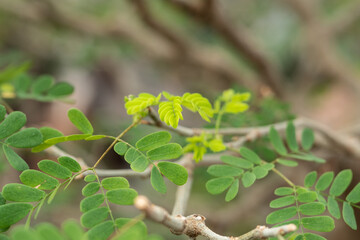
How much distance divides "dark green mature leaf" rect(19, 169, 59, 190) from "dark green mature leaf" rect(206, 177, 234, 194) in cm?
28

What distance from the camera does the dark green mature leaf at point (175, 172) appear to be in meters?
0.60

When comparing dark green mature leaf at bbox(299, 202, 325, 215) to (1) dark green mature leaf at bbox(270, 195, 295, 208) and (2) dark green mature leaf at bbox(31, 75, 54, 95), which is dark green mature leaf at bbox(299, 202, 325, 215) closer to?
(1) dark green mature leaf at bbox(270, 195, 295, 208)

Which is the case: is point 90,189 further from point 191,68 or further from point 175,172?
point 191,68

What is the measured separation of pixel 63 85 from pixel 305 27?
1788 mm

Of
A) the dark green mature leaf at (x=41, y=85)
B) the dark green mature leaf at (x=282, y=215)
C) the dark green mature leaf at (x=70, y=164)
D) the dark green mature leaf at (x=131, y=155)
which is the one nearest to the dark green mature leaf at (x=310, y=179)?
the dark green mature leaf at (x=282, y=215)

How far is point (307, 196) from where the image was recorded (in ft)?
2.07

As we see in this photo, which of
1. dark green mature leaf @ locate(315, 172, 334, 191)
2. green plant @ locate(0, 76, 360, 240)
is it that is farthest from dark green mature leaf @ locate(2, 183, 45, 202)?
dark green mature leaf @ locate(315, 172, 334, 191)

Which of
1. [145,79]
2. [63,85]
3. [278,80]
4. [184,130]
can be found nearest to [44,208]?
[63,85]

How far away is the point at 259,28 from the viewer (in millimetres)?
3602

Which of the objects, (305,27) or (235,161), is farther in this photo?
(305,27)

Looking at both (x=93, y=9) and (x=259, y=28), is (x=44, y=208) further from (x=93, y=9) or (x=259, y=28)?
(x=259, y=28)

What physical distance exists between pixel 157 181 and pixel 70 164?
0.52ft

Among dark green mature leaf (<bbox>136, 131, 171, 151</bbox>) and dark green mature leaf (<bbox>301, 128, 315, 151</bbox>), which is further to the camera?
dark green mature leaf (<bbox>301, 128, 315, 151</bbox>)

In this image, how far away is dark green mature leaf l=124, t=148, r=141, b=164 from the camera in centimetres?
63
